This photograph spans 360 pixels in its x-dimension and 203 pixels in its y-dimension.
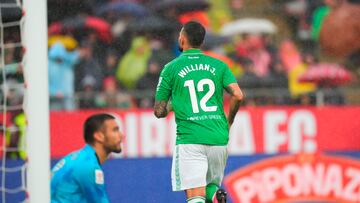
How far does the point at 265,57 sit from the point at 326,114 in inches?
131

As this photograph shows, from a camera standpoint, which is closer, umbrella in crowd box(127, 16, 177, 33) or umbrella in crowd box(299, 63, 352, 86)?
umbrella in crowd box(299, 63, 352, 86)

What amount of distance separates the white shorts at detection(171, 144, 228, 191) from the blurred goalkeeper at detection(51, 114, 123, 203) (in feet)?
2.64

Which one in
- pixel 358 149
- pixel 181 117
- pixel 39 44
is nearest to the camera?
pixel 39 44

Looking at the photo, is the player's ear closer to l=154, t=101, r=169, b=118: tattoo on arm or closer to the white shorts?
l=154, t=101, r=169, b=118: tattoo on arm

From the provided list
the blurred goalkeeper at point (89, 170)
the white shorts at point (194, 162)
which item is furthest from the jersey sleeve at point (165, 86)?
the blurred goalkeeper at point (89, 170)

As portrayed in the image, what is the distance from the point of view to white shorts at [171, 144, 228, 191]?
23.9ft

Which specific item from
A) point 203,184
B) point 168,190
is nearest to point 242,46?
point 168,190

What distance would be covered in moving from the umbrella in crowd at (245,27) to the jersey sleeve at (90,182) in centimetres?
833

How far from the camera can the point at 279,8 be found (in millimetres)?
15555

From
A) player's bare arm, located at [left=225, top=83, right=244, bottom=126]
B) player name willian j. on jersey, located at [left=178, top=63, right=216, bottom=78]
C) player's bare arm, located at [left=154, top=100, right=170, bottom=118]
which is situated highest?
player name willian j. on jersey, located at [left=178, top=63, right=216, bottom=78]

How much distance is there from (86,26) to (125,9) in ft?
2.22

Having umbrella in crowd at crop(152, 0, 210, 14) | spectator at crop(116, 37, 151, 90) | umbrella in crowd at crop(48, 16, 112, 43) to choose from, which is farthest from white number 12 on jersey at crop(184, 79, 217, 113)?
umbrella in crowd at crop(152, 0, 210, 14)

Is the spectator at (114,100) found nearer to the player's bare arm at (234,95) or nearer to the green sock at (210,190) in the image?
the green sock at (210,190)

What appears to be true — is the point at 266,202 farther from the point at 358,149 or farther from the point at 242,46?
the point at 242,46
